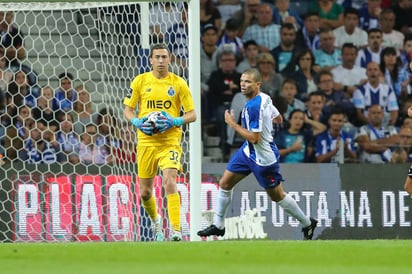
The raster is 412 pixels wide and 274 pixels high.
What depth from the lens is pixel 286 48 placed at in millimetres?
17422

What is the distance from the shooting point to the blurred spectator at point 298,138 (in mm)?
15784

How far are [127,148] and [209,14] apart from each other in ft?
15.9

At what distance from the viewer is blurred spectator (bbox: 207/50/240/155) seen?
54.9 ft

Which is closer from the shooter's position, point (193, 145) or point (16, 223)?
point (193, 145)

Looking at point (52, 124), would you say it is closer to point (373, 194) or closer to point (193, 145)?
point (193, 145)

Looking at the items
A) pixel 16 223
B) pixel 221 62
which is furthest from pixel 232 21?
pixel 16 223

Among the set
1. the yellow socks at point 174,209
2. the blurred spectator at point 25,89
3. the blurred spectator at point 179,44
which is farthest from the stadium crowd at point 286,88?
the yellow socks at point 174,209

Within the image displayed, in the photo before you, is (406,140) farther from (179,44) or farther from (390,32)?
(179,44)

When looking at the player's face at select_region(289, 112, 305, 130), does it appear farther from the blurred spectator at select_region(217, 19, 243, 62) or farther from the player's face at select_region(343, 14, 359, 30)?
the player's face at select_region(343, 14, 359, 30)

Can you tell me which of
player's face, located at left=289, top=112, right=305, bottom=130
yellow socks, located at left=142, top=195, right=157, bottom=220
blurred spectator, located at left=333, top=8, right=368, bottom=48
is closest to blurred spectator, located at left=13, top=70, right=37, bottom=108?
yellow socks, located at left=142, top=195, right=157, bottom=220

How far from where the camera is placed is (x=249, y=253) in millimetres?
8648

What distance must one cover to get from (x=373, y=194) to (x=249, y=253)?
242 inches

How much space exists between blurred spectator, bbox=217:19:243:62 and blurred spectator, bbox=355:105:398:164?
83.2 inches

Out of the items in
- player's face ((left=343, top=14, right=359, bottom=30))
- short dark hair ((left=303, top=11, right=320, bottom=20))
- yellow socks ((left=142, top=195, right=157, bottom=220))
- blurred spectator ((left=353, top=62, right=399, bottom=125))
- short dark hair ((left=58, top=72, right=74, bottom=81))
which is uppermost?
short dark hair ((left=303, top=11, right=320, bottom=20))
